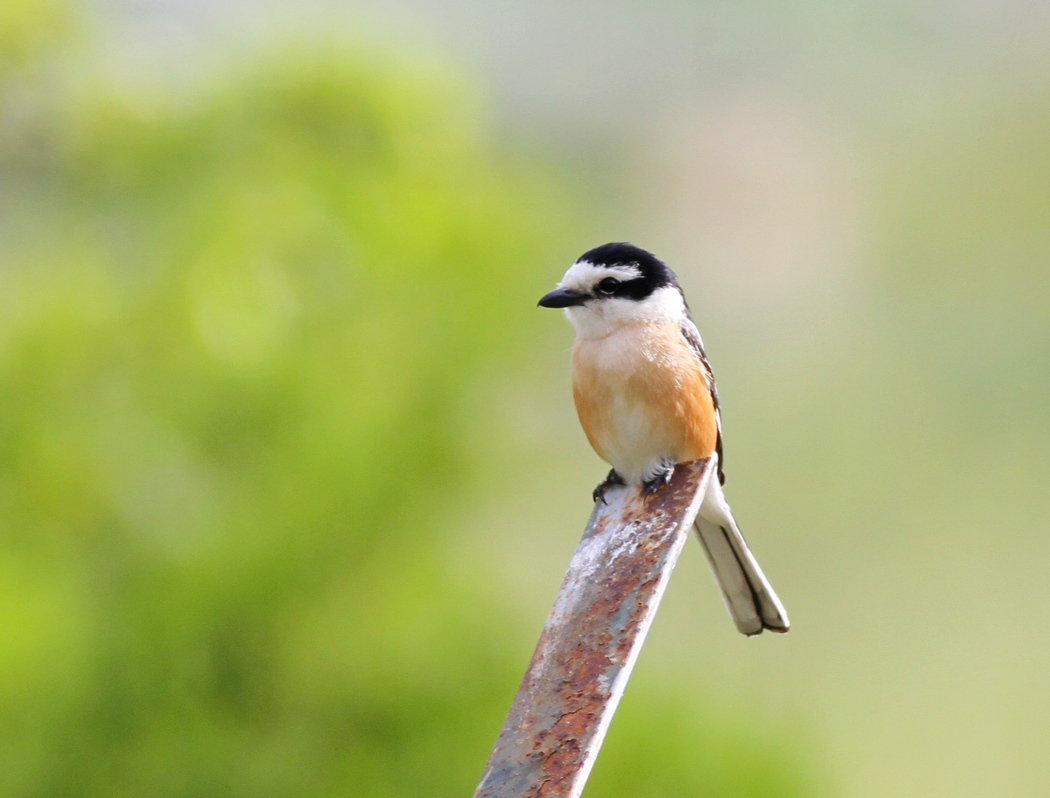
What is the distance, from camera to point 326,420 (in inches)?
164

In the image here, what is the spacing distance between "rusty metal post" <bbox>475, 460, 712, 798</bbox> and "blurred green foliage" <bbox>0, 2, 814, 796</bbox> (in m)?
2.82

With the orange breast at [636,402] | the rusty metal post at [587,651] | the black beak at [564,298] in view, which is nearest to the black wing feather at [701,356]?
the orange breast at [636,402]

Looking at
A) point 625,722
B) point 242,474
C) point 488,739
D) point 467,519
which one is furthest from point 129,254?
point 625,722

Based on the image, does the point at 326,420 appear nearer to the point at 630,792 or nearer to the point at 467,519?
the point at 467,519

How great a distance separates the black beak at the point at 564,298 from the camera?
2201 mm

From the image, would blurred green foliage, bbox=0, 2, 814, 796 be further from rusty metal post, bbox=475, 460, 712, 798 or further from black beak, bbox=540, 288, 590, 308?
rusty metal post, bbox=475, 460, 712, 798

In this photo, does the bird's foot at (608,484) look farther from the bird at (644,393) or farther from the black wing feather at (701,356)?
the black wing feather at (701,356)

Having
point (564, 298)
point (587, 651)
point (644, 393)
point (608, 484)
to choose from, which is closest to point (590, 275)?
point (564, 298)

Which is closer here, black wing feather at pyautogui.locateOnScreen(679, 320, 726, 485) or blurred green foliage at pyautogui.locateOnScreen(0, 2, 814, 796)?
black wing feather at pyautogui.locateOnScreen(679, 320, 726, 485)

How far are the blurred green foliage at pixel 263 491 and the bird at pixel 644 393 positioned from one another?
2.11 meters

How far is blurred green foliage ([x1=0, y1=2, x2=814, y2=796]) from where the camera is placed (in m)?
3.94

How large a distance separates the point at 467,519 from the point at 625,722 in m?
1.17

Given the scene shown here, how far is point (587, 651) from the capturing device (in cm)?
123

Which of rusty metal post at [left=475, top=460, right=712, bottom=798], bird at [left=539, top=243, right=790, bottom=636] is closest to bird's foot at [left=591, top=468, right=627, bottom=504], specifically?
bird at [left=539, top=243, right=790, bottom=636]
